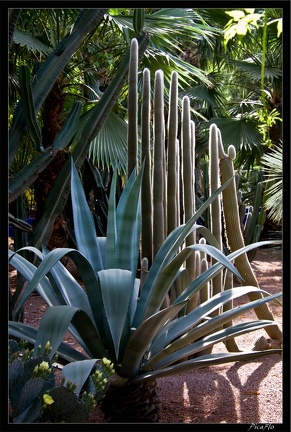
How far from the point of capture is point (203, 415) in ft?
7.52

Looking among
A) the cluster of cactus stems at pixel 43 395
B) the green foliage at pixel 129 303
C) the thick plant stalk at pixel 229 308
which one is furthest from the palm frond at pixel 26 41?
the cluster of cactus stems at pixel 43 395

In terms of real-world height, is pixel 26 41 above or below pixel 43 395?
above

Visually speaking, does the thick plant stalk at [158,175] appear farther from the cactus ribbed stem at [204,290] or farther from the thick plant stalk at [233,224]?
the thick plant stalk at [233,224]

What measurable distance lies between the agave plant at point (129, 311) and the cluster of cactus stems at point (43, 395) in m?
0.11

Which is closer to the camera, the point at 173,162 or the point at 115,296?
the point at 115,296

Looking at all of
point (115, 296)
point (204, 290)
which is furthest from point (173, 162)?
point (115, 296)

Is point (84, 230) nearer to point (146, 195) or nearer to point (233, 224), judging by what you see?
point (146, 195)

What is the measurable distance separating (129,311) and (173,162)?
3.71ft

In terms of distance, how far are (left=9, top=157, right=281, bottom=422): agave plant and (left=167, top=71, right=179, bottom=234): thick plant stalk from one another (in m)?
0.67

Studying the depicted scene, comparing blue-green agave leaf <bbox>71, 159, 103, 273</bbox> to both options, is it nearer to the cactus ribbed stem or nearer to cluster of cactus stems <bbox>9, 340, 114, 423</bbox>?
cluster of cactus stems <bbox>9, 340, 114, 423</bbox>

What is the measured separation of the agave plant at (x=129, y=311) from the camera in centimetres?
198

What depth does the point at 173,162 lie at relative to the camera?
3088mm
